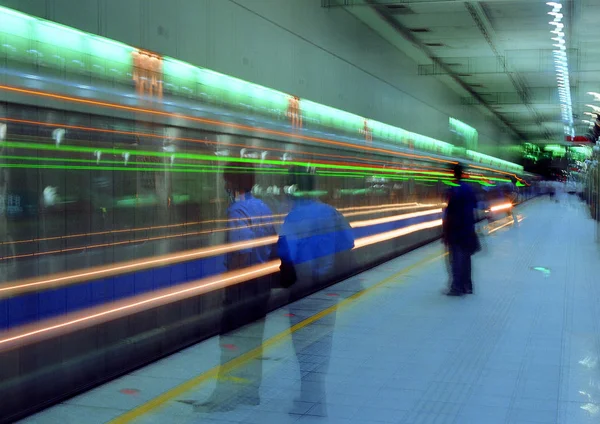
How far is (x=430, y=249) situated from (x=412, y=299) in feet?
32.3

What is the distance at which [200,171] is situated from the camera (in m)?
8.55

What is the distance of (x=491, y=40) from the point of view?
20.2m

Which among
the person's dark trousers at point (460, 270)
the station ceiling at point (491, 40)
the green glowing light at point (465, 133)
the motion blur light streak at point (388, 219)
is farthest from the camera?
the green glowing light at point (465, 133)

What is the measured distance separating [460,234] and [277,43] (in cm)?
405

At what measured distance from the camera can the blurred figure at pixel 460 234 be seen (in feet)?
41.2

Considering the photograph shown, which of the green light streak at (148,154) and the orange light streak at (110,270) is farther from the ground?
the green light streak at (148,154)

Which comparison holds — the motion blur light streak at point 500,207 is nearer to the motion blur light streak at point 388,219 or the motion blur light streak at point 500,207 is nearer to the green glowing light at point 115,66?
the motion blur light streak at point 388,219

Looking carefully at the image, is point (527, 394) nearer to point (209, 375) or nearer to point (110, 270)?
point (209, 375)

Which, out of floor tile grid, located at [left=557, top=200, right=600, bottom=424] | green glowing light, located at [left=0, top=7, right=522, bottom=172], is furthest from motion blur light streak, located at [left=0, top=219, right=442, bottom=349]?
floor tile grid, located at [left=557, top=200, right=600, bottom=424]

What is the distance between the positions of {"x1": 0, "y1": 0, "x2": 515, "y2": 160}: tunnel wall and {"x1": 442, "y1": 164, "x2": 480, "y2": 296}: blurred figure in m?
2.95

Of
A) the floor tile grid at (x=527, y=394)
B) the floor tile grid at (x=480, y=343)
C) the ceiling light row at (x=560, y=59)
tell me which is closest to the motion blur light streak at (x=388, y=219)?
the floor tile grid at (x=480, y=343)

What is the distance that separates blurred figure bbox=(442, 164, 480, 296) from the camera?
495 inches

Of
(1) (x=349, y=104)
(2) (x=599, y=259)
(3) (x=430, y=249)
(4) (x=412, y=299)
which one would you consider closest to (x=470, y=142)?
(3) (x=430, y=249)

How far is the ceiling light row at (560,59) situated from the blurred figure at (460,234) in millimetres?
5253
